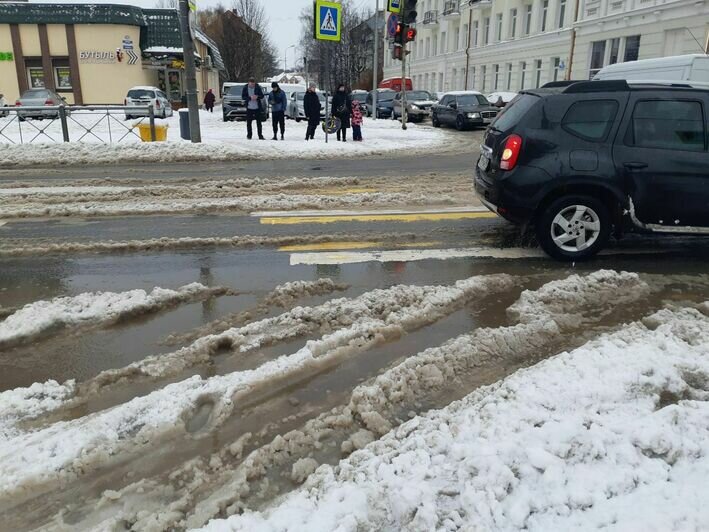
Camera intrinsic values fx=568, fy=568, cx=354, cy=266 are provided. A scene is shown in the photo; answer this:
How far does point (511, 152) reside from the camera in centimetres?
579

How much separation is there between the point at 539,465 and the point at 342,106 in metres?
16.2

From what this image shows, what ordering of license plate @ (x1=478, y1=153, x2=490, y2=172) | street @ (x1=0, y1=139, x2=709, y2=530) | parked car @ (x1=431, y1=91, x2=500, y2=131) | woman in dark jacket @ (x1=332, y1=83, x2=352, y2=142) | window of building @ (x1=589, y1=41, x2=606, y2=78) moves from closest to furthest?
1. street @ (x1=0, y1=139, x2=709, y2=530)
2. license plate @ (x1=478, y1=153, x2=490, y2=172)
3. woman in dark jacket @ (x1=332, y1=83, x2=352, y2=142)
4. parked car @ (x1=431, y1=91, x2=500, y2=131)
5. window of building @ (x1=589, y1=41, x2=606, y2=78)

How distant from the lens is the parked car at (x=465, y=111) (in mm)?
24391

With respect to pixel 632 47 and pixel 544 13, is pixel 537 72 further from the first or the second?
pixel 632 47

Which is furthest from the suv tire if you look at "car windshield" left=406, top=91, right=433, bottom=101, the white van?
"car windshield" left=406, top=91, right=433, bottom=101

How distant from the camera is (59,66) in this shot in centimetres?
3656

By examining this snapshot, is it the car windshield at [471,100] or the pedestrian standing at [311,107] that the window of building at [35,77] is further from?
the car windshield at [471,100]

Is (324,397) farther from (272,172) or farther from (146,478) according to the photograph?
(272,172)

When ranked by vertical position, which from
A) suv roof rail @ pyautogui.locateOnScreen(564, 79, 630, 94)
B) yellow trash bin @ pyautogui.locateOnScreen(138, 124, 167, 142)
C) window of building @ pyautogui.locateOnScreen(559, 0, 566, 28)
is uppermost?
window of building @ pyautogui.locateOnScreen(559, 0, 566, 28)

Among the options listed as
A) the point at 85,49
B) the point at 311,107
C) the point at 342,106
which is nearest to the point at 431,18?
the point at 85,49

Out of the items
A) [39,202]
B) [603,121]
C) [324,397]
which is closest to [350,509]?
[324,397]

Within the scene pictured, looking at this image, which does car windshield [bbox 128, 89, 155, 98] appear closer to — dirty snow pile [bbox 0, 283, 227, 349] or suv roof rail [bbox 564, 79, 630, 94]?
dirty snow pile [bbox 0, 283, 227, 349]

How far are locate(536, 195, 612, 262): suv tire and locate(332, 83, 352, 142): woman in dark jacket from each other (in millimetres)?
12620

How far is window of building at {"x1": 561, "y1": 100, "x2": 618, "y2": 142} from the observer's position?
5.71m
